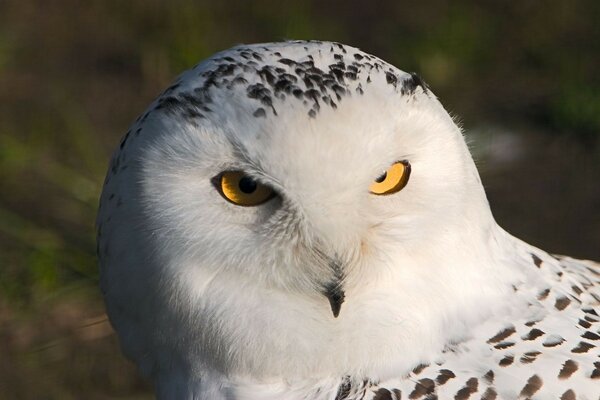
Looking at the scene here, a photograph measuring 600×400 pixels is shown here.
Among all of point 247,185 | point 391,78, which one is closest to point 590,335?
point 391,78

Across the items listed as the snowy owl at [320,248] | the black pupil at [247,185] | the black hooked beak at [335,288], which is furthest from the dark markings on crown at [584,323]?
the black pupil at [247,185]

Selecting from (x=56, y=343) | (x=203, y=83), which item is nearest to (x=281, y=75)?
(x=203, y=83)

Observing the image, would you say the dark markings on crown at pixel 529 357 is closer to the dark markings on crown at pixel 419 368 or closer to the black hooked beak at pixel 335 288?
the dark markings on crown at pixel 419 368

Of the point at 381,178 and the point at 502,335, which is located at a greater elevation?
the point at 381,178

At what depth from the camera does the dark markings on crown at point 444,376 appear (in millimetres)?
2225

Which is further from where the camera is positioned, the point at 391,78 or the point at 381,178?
the point at 391,78

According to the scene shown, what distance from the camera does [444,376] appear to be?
7.34ft

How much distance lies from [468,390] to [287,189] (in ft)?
1.75

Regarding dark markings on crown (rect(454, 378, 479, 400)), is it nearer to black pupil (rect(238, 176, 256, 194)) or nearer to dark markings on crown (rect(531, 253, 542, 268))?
dark markings on crown (rect(531, 253, 542, 268))

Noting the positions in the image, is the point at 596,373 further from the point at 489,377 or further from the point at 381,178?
the point at 381,178

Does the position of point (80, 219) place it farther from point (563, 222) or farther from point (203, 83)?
point (203, 83)

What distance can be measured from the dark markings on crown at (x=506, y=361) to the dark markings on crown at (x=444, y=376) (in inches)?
3.9

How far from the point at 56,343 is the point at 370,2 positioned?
2395mm

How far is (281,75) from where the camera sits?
7.06 ft
